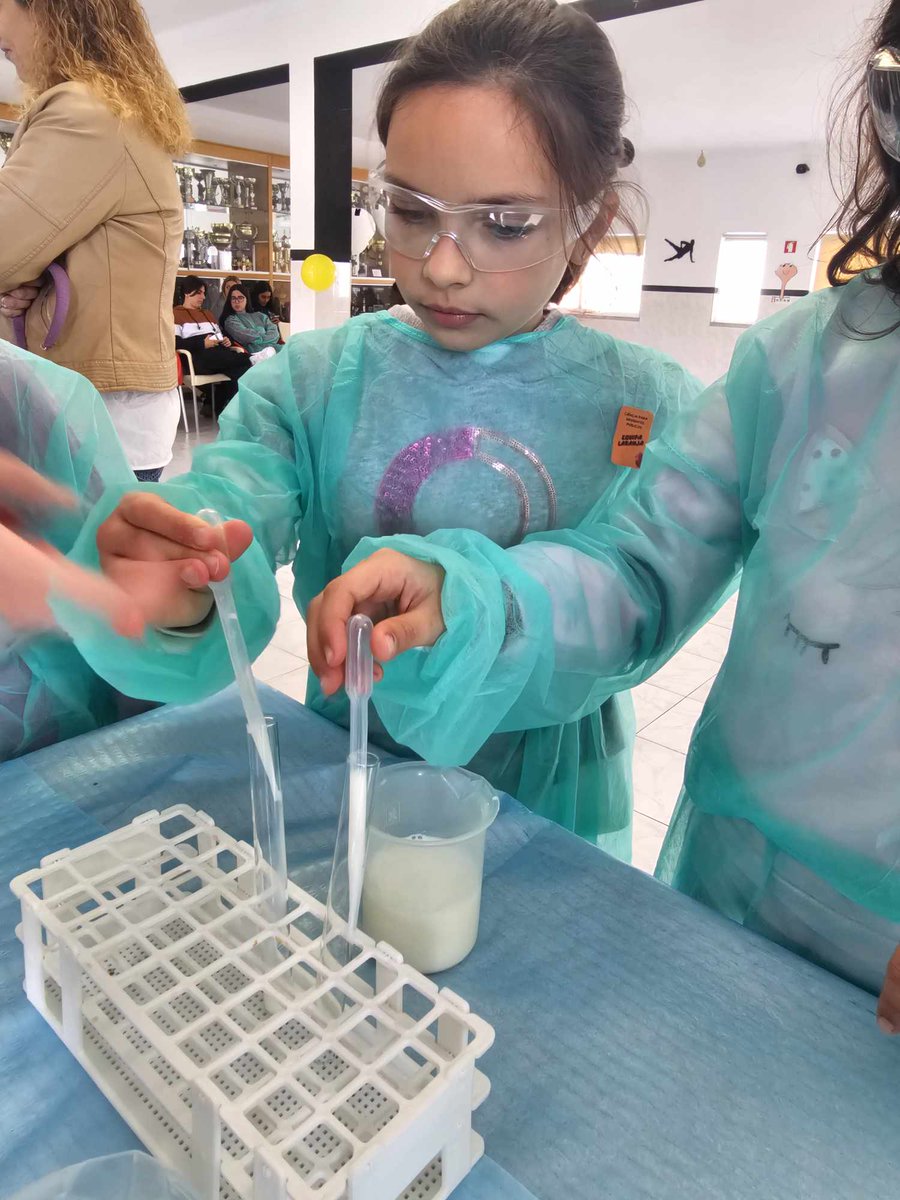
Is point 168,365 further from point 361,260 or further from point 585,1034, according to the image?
point 361,260

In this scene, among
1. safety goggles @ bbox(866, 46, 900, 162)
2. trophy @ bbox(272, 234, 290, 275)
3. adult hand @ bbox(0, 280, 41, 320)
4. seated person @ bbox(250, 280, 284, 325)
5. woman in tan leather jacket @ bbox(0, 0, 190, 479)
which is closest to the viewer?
safety goggles @ bbox(866, 46, 900, 162)

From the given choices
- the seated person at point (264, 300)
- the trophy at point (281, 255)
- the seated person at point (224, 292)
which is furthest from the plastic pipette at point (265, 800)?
the trophy at point (281, 255)

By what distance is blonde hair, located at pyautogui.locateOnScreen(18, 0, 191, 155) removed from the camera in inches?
59.2

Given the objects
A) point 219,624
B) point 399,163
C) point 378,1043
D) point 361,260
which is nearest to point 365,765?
point 378,1043

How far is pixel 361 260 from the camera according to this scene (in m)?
6.20

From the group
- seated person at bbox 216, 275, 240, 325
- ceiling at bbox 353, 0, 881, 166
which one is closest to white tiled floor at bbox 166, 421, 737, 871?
ceiling at bbox 353, 0, 881, 166

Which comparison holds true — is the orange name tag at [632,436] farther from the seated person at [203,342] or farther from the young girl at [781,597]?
the seated person at [203,342]

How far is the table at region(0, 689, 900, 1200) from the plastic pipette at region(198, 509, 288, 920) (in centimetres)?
14

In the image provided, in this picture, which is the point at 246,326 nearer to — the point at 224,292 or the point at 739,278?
the point at 224,292

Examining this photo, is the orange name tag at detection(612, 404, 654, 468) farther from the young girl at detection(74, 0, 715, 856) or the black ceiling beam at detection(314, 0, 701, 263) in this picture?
the black ceiling beam at detection(314, 0, 701, 263)

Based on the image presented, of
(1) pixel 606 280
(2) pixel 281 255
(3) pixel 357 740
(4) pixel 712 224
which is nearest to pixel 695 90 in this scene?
(4) pixel 712 224

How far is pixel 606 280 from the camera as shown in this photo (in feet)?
3.39

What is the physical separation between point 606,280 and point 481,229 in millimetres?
267

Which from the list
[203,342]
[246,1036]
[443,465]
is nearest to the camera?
[246,1036]
